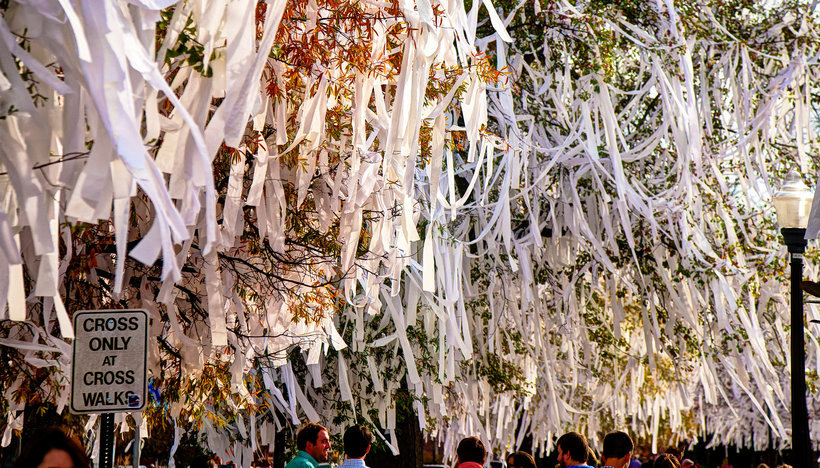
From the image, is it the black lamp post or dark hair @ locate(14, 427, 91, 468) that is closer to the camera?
dark hair @ locate(14, 427, 91, 468)

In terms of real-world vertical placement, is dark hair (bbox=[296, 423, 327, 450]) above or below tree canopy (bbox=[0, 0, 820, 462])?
below

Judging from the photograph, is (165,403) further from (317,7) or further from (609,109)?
(609,109)

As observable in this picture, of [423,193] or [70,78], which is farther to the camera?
[423,193]

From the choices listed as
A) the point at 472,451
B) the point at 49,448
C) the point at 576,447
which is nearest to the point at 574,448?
the point at 576,447

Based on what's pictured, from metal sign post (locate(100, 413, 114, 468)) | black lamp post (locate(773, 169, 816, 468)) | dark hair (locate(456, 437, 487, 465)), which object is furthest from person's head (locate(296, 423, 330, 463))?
black lamp post (locate(773, 169, 816, 468))

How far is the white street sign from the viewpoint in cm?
690

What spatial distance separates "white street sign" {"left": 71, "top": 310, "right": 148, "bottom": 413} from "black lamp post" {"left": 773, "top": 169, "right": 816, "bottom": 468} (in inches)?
244

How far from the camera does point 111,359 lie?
699 centimetres

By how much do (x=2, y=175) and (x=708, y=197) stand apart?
11111 mm

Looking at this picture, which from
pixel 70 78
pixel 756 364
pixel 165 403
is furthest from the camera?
pixel 756 364

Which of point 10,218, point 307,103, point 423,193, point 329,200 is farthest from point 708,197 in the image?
point 10,218

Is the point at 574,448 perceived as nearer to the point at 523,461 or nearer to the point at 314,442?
the point at 523,461

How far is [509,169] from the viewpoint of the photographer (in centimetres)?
1217

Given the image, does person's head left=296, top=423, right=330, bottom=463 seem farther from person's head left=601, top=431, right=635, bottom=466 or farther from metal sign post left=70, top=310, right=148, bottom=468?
metal sign post left=70, top=310, right=148, bottom=468
